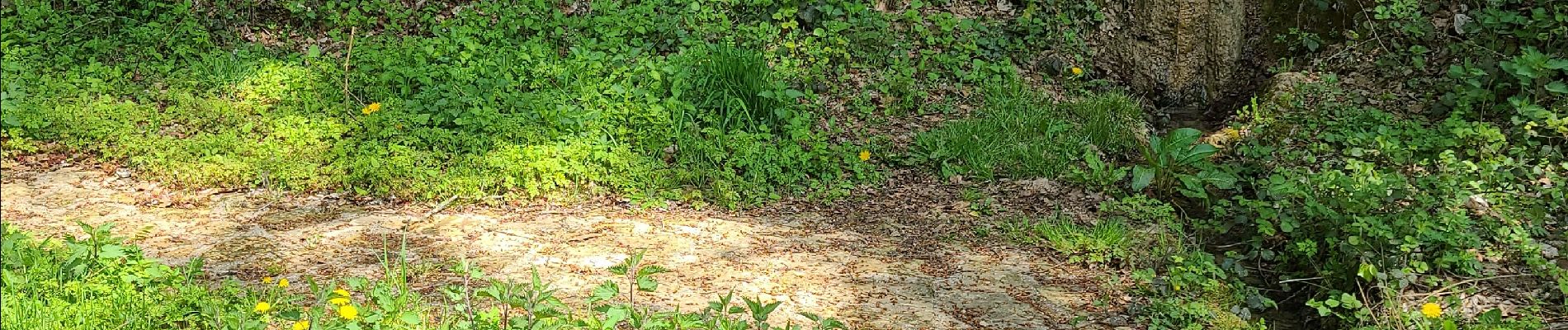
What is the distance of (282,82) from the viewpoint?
573 centimetres

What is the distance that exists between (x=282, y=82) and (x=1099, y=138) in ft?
13.1

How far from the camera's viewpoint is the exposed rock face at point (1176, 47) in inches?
253

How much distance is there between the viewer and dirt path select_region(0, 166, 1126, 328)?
409 cm

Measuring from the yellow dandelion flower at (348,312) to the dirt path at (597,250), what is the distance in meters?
0.71

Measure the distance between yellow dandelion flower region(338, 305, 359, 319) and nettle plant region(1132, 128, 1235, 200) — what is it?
3.32 metres

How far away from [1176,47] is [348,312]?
479 cm

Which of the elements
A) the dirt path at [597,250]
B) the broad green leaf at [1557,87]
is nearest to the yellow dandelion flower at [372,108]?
the dirt path at [597,250]

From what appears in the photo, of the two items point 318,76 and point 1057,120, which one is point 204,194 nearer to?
point 318,76

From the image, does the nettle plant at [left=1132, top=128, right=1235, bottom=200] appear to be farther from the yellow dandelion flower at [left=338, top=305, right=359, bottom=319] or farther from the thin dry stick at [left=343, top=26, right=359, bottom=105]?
the thin dry stick at [left=343, top=26, right=359, bottom=105]

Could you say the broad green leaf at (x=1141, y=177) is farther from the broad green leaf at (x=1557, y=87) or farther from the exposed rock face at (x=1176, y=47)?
the broad green leaf at (x=1557, y=87)

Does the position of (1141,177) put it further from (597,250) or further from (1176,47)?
(597,250)

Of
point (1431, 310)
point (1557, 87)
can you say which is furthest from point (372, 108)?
point (1557, 87)

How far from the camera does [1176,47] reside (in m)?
6.50

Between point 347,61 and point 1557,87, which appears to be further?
point 347,61
